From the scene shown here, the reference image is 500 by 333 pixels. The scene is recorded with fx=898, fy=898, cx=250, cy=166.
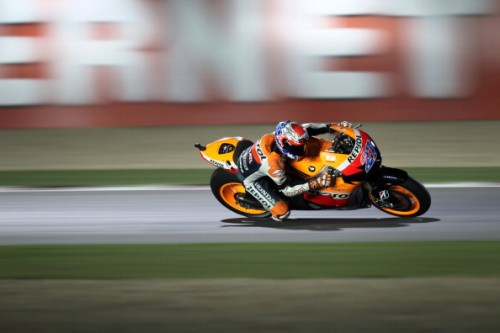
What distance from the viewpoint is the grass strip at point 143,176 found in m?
14.6

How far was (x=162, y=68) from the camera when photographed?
19859 mm

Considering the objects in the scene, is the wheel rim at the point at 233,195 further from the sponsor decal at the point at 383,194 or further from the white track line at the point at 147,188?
the white track line at the point at 147,188

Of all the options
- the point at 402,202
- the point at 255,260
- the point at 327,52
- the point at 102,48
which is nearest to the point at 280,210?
the point at 402,202

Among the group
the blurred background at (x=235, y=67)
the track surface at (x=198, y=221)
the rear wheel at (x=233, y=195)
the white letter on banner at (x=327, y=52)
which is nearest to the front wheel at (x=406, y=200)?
the track surface at (x=198, y=221)

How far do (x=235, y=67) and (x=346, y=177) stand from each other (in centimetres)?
982

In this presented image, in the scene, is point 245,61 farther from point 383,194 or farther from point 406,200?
point 383,194

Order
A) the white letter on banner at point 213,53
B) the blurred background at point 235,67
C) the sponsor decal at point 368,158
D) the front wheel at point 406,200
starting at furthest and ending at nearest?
the white letter on banner at point 213,53, the blurred background at point 235,67, the front wheel at point 406,200, the sponsor decal at point 368,158

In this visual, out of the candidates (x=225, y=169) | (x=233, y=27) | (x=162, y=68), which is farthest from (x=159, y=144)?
(x=225, y=169)

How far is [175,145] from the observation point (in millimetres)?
18703

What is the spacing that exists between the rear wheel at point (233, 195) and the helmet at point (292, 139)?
3.20 ft

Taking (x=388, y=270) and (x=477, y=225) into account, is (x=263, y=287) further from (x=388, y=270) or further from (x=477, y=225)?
(x=477, y=225)

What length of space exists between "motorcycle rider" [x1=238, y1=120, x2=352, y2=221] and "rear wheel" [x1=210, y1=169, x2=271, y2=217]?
278mm

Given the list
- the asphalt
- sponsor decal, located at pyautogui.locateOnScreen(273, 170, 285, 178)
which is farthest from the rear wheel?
the asphalt

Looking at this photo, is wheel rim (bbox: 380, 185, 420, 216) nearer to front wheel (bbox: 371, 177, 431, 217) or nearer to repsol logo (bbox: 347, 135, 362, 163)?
front wheel (bbox: 371, 177, 431, 217)
